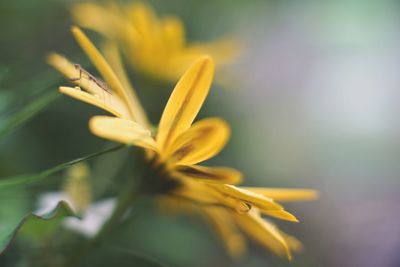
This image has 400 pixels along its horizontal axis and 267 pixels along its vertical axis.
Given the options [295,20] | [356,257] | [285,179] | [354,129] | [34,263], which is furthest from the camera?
[295,20]

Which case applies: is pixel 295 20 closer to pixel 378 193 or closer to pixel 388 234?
pixel 378 193

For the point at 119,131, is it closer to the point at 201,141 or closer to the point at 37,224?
the point at 201,141

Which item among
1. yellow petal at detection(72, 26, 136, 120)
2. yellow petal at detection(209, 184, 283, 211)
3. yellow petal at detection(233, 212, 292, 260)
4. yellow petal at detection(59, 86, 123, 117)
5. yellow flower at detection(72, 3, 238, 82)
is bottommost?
yellow petal at detection(233, 212, 292, 260)

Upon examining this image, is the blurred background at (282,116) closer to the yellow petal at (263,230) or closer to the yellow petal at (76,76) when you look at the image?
the yellow petal at (76,76)

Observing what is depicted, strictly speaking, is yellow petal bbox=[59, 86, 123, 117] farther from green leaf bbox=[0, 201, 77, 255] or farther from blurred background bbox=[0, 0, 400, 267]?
blurred background bbox=[0, 0, 400, 267]

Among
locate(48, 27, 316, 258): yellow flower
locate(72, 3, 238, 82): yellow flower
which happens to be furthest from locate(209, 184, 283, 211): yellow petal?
locate(72, 3, 238, 82): yellow flower

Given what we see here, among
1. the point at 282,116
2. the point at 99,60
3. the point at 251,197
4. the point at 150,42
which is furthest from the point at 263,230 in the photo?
the point at 282,116

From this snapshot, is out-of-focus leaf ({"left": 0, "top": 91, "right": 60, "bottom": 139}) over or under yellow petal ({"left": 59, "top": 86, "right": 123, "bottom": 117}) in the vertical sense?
under

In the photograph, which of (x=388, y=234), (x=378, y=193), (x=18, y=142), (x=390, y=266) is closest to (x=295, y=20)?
(x=378, y=193)
